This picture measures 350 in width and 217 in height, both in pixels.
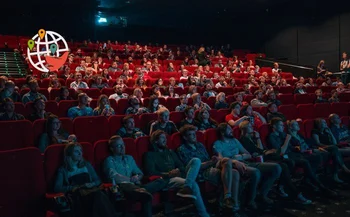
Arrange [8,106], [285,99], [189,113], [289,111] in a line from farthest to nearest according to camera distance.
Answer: [285,99], [289,111], [189,113], [8,106]

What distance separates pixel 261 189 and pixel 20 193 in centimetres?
182

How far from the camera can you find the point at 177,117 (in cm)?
374

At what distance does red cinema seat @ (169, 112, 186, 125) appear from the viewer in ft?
12.2

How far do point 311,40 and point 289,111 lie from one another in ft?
22.4

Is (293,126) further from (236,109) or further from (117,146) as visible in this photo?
(117,146)

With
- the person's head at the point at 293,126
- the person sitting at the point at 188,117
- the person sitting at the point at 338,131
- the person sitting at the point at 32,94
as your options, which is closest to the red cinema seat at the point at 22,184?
the person sitting at the point at 188,117

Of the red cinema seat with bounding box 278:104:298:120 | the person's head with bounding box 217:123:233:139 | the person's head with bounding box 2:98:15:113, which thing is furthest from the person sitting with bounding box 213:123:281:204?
the person's head with bounding box 2:98:15:113

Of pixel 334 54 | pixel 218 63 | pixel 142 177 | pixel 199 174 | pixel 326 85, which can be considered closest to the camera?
pixel 142 177

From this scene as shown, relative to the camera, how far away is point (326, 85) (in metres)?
7.15

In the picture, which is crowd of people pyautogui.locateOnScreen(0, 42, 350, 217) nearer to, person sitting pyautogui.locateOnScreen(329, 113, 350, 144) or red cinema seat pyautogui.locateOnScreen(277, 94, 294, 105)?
person sitting pyautogui.locateOnScreen(329, 113, 350, 144)

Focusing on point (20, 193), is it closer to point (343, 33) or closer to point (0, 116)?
point (0, 116)

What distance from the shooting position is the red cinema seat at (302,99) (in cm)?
554

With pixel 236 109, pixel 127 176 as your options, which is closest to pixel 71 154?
→ pixel 127 176

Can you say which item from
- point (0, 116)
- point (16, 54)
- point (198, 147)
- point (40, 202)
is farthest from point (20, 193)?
point (16, 54)
